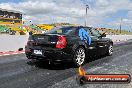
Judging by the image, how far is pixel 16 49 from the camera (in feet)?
54.0

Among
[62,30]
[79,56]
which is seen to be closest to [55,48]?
[62,30]

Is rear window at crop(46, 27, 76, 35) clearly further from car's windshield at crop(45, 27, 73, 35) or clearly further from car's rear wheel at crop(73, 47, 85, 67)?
car's rear wheel at crop(73, 47, 85, 67)

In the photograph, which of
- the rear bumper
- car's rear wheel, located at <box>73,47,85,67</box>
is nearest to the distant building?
car's rear wheel, located at <box>73,47,85,67</box>

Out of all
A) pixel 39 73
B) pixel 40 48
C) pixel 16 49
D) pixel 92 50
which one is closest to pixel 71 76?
pixel 39 73

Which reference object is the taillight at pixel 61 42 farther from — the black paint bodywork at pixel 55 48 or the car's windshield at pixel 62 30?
the car's windshield at pixel 62 30

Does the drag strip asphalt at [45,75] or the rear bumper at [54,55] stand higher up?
the rear bumper at [54,55]

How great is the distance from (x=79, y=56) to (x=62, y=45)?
1.07m

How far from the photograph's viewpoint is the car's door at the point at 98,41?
1099 cm

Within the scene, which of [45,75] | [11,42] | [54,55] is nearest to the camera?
[45,75]

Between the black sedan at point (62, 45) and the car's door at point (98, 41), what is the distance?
0.30 meters

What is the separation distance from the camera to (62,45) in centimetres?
894

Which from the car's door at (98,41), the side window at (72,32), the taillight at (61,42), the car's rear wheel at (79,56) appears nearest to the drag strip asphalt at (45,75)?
the car's rear wheel at (79,56)

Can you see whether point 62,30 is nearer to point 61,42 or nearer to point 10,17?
point 61,42

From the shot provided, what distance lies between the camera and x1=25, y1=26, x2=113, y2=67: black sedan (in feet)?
29.3
